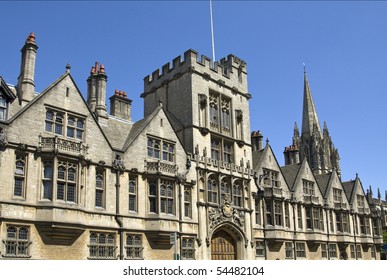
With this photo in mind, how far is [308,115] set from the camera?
91312mm

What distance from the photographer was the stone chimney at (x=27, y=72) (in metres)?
25.4

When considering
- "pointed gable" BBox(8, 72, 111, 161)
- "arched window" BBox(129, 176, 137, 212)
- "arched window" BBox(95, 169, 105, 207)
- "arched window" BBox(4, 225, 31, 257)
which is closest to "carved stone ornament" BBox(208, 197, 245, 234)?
"arched window" BBox(129, 176, 137, 212)

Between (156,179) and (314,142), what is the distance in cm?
6386

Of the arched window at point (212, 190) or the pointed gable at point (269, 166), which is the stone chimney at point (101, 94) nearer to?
the arched window at point (212, 190)

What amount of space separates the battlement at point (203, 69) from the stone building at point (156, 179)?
0.37ft

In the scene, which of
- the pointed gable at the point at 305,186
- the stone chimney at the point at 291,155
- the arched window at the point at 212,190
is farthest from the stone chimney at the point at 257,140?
the arched window at the point at 212,190

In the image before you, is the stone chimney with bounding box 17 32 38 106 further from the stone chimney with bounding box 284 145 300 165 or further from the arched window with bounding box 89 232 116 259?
the stone chimney with bounding box 284 145 300 165

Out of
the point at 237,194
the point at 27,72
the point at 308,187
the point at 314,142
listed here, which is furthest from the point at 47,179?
the point at 314,142

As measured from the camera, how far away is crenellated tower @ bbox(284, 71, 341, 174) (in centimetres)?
8623

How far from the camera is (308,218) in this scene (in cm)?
4200

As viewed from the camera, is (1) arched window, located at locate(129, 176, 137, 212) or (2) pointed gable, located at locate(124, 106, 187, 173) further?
(2) pointed gable, located at locate(124, 106, 187, 173)

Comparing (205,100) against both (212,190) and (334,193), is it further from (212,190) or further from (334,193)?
(334,193)

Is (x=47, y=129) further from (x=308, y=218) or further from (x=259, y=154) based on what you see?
(x=308, y=218)

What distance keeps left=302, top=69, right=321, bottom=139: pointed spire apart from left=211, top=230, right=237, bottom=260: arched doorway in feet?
195
